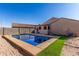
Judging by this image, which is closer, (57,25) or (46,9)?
(46,9)

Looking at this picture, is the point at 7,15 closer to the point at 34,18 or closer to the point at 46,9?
the point at 34,18

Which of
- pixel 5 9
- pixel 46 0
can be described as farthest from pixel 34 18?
pixel 46 0

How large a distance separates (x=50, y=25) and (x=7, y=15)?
6.76m

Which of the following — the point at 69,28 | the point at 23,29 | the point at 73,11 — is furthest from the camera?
the point at 23,29

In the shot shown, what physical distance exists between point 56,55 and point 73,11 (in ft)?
18.6

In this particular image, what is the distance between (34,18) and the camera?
1384 centimetres

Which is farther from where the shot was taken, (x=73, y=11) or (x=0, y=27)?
(x=0, y=27)

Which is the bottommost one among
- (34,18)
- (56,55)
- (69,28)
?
(56,55)

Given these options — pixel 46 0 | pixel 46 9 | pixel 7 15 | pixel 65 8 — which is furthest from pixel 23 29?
pixel 46 0

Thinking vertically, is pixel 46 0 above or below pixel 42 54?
above

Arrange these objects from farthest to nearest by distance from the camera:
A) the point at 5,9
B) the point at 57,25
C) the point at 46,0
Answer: the point at 57,25, the point at 5,9, the point at 46,0

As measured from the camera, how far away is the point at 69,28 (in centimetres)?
1377

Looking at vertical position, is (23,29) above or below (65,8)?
A: below

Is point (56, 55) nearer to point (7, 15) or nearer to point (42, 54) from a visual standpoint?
point (42, 54)
